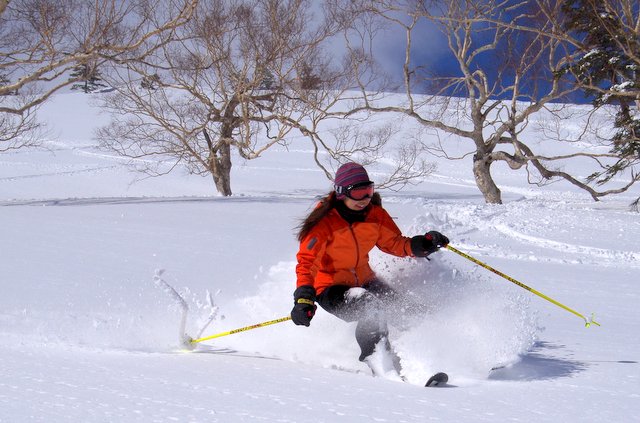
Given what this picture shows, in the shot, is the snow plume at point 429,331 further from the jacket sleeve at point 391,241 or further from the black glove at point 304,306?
the black glove at point 304,306

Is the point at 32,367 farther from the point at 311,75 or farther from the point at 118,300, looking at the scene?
the point at 311,75

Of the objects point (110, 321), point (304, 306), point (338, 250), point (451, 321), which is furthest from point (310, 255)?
point (110, 321)

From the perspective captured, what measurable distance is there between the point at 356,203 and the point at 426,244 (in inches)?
19.5

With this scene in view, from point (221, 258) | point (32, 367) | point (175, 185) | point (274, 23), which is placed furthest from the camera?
point (175, 185)

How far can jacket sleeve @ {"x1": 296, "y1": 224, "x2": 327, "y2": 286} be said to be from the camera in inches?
121

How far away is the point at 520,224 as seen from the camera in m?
9.07

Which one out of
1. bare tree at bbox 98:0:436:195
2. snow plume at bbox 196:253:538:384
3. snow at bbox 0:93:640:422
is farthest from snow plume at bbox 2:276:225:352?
bare tree at bbox 98:0:436:195

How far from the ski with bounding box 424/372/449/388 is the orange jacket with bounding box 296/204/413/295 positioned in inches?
31.1

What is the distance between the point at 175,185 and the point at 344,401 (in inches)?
810

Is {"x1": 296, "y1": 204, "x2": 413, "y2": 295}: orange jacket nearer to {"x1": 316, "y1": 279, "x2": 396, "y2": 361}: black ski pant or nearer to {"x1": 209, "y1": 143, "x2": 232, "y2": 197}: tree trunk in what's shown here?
{"x1": 316, "y1": 279, "x2": 396, "y2": 361}: black ski pant

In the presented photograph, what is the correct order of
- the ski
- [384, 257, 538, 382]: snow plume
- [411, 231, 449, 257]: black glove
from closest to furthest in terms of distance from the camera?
the ski → [384, 257, 538, 382]: snow plume → [411, 231, 449, 257]: black glove

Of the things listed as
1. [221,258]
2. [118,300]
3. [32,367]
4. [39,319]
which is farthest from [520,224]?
[32,367]

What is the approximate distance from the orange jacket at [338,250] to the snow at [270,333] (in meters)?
0.33

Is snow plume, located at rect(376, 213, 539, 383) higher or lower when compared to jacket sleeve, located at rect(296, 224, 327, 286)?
lower
